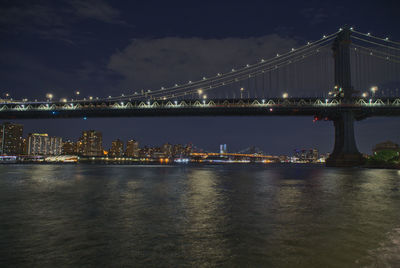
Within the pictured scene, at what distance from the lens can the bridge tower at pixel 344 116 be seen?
172 ft

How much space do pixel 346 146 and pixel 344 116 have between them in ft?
18.1

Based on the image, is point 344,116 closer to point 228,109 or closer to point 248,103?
point 248,103

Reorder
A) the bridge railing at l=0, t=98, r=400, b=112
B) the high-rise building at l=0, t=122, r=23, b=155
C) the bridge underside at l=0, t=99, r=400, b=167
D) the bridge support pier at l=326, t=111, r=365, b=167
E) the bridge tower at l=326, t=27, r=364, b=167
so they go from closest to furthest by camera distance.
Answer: the bridge support pier at l=326, t=111, r=365, b=167, the bridge tower at l=326, t=27, r=364, b=167, the bridge underside at l=0, t=99, r=400, b=167, the bridge railing at l=0, t=98, r=400, b=112, the high-rise building at l=0, t=122, r=23, b=155

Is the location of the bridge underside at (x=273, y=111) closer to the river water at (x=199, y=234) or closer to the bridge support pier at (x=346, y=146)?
the bridge support pier at (x=346, y=146)

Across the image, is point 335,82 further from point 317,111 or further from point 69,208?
point 69,208

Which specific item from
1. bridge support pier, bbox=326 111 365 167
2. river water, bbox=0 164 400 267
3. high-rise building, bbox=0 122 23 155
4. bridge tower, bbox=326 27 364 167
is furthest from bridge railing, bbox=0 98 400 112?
high-rise building, bbox=0 122 23 155

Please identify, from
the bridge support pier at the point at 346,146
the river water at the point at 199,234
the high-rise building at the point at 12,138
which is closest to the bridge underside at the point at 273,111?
the bridge support pier at the point at 346,146

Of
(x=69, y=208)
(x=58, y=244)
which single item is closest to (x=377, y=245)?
(x=58, y=244)

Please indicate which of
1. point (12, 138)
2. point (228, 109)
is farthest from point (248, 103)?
point (12, 138)

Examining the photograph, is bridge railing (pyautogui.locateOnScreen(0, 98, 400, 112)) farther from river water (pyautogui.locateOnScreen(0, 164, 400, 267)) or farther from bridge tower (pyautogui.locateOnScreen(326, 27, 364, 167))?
Answer: river water (pyautogui.locateOnScreen(0, 164, 400, 267))

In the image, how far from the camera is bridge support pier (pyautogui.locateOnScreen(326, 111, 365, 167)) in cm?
5209

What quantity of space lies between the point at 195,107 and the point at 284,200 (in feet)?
159

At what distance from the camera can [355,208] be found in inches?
468

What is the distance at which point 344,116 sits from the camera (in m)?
54.1
